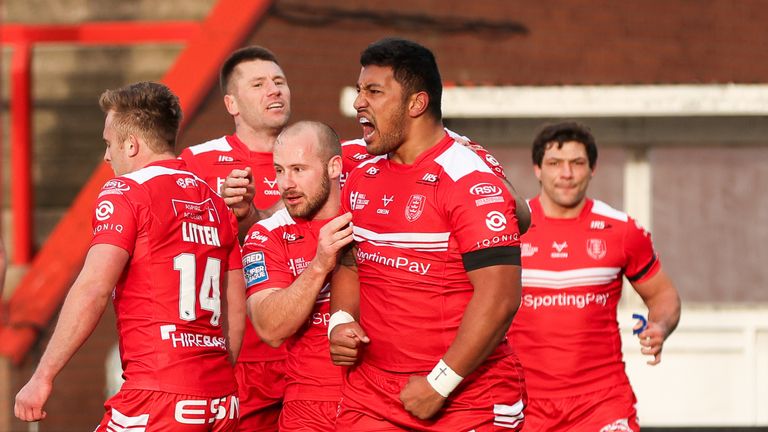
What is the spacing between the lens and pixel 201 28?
1124 cm

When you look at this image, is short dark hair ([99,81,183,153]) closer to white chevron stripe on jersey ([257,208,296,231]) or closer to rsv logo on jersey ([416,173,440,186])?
white chevron stripe on jersey ([257,208,296,231])

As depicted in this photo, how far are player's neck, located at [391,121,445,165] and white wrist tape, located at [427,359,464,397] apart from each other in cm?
87

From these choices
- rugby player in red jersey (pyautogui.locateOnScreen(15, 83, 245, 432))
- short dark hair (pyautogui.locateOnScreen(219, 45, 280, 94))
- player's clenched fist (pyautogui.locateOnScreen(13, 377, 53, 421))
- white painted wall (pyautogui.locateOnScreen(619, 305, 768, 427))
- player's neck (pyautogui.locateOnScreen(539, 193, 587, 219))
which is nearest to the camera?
player's clenched fist (pyautogui.locateOnScreen(13, 377, 53, 421))

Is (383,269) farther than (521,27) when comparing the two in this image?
No

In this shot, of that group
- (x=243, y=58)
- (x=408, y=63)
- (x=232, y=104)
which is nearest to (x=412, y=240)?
(x=408, y=63)

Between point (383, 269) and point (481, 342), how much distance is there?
575 mm

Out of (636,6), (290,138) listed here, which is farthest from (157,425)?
(636,6)

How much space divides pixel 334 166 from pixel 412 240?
955mm

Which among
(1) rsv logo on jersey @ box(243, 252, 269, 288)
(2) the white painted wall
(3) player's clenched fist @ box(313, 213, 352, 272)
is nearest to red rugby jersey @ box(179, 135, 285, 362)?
(1) rsv logo on jersey @ box(243, 252, 269, 288)

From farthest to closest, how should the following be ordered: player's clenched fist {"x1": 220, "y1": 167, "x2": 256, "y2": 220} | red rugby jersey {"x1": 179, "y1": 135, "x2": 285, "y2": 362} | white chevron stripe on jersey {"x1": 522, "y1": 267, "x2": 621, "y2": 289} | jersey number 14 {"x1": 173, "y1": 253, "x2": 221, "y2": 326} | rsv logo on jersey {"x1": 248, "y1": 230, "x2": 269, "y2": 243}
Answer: white chevron stripe on jersey {"x1": 522, "y1": 267, "x2": 621, "y2": 289} → red rugby jersey {"x1": 179, "y1": 135, "x2": 285, "y2": 362} → player's clenched fist {"x1": 220, "y1": 167, "x2": 256, "y2": 220} → rsv logo on jersey {"x1": 248, "y1": 230, "x2": 269, "y2": 243} → jersey number 14 {"x1": 173, "y1": 253, "x2": 221, "y2": 326}

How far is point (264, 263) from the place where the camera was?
19.1 feet

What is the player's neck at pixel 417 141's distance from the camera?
16.7 ft

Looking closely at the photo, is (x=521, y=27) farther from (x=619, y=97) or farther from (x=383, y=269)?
(x=383, y=269)

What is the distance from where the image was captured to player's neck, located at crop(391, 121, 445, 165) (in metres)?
5.10
